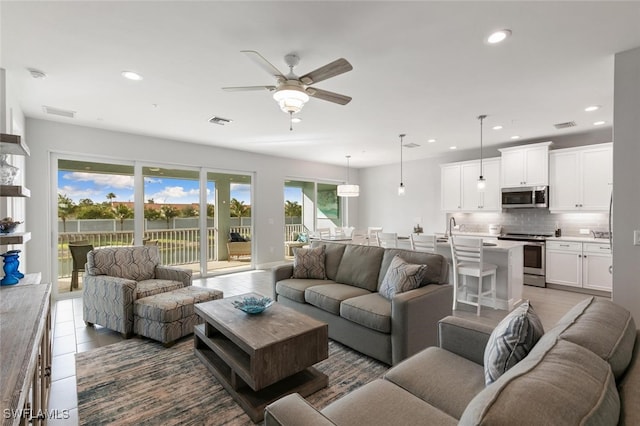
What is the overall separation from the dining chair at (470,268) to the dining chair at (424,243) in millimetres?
250

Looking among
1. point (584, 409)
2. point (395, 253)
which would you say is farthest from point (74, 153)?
point (584, 409)

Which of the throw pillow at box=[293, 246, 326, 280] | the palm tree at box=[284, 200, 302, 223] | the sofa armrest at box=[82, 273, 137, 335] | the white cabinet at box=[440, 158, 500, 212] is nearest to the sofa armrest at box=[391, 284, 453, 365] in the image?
the throw pillow at box=[293, 246, 326, 280]

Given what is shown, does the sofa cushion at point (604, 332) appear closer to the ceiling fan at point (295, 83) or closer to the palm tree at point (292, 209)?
the ceiling fan at point (295, 83)

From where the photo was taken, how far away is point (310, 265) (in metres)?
3.86

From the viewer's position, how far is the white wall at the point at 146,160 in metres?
4.54

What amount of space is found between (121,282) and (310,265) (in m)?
2.09

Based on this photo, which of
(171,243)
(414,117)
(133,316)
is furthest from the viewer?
(171,243)

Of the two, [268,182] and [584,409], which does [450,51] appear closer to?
[584,409]

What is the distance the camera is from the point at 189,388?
2.32m

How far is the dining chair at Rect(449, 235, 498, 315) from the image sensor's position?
395 centimetres

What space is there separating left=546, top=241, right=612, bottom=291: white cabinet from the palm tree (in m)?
5.47

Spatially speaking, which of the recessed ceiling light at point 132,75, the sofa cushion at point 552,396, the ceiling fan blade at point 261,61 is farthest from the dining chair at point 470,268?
the recessed ceiling light at point 132,75

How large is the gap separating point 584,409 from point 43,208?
6222 millimetres

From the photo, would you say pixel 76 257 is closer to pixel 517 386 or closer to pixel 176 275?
pixel 176 275
